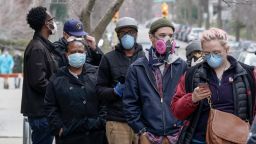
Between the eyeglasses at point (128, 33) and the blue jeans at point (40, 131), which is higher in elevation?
the eyeglasses at point (128, 33)

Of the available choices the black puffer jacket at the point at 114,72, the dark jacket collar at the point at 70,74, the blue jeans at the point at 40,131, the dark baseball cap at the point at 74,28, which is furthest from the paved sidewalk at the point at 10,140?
the black puffer jacket at the point at 114,72

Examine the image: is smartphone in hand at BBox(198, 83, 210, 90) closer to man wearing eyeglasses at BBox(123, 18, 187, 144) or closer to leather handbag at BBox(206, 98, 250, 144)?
leather handbag at BBox(206, 98, 250, 144)

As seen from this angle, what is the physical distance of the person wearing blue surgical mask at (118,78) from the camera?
7.16 meters

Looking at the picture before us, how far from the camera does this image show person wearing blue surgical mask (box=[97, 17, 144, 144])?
23.5 feet

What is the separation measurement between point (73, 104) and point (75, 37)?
86 cm

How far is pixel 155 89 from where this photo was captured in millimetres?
6578

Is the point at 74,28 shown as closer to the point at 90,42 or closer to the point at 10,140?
the point at 90,42

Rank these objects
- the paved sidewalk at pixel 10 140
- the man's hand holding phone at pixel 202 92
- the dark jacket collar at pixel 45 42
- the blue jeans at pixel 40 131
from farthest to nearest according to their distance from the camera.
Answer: the paved sidewalk at pixel 10 140, the dark jacket collar at pixel 45 42, the blue jeans at pixel 40 131, the man's hand holding phone at pixel 202 92

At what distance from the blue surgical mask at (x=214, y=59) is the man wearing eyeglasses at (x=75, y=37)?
2.33 metres

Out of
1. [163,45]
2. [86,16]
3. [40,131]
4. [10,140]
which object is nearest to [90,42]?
[40,131]

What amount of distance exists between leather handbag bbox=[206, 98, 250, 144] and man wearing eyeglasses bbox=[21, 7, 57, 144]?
255 cm

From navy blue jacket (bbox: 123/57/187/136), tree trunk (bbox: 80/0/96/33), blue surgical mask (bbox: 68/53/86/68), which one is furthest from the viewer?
tree trunk (bbox: 80/0/96/33)

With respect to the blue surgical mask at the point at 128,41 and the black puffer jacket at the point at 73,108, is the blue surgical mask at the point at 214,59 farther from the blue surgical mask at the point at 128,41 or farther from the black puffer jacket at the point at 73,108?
the black puffer jacket at the point at 73,108

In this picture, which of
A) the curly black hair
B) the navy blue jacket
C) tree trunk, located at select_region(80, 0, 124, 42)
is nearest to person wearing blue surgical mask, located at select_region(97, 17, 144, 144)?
the navy blue jacket
